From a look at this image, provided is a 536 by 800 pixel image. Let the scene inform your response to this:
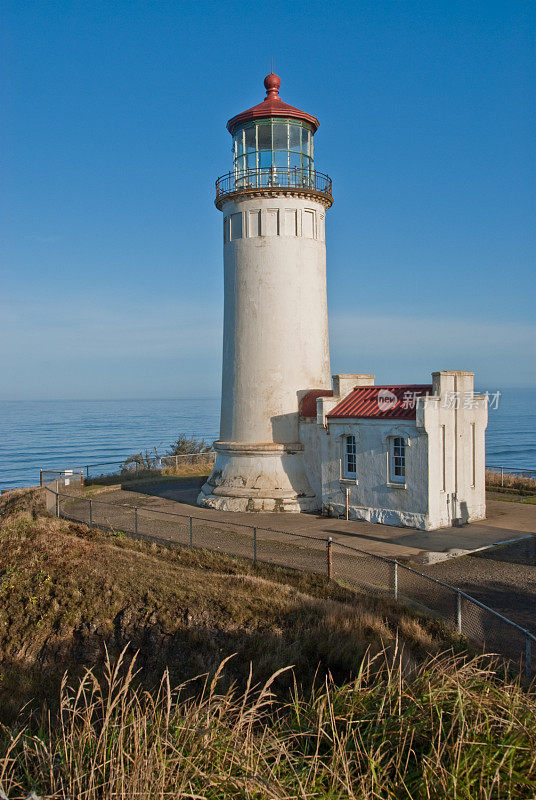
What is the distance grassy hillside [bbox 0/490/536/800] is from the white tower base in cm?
499

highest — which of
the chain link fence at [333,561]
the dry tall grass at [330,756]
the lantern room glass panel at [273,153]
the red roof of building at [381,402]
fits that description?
the lantern room glass panel at [273,153]

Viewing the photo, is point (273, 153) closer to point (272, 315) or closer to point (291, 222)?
point (291, 222)

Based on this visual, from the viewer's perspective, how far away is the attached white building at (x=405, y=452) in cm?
1703

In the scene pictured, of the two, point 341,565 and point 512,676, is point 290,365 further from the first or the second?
point 512,676

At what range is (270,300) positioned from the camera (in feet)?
66.8

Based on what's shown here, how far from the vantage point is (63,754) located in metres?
4.34

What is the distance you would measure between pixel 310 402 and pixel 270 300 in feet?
11.3

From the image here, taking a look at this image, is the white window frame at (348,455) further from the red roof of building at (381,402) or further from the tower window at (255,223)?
the tower window at (255,223)

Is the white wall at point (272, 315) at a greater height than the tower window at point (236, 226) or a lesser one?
lesser

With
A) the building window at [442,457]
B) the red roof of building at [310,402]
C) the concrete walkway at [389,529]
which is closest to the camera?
the concrete walkway at [389,529]

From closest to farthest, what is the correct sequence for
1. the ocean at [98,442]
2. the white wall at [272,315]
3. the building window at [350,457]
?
the building window at [350,457]
the white wall at [272,315]
the ocean at [98,442]

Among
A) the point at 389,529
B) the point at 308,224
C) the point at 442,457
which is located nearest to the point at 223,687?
the point at 389,529

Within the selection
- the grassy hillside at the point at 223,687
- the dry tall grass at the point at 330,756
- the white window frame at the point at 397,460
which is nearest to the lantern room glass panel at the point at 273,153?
the white window frame at the point at 397,460

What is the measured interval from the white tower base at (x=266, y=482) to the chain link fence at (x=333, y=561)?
1.80 metres
